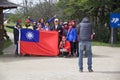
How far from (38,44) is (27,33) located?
2.57 feet

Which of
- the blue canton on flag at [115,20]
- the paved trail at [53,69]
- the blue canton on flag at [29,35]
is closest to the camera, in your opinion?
the paved trail at [53,69]

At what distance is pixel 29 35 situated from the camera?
70.1 feet

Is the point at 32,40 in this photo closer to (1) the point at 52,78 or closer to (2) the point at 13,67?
(2) the point at 13,67

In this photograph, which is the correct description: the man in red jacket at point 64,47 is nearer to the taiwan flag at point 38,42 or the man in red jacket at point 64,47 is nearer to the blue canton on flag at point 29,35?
the taiwan flag at point 38,42

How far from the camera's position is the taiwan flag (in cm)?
2108

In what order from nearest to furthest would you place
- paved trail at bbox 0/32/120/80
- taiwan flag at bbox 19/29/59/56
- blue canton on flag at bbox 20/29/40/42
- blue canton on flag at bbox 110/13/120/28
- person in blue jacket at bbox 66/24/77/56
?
paved trail at bbox 0/32/120/80
person in blue jacket at bbox 66/24/77/56
taiwan flag at bbox 19/29/59/56
blue canton on flag at bbox 20/29/40/42
blue canton on flag at bbox 110/13/120/28

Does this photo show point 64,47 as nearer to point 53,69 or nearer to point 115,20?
point 53,69

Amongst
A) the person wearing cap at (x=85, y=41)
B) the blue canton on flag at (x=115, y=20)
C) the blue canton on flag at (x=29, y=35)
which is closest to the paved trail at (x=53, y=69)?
the person wearing cap at (x=85, y=41)

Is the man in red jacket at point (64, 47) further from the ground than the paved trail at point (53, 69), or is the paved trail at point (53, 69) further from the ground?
the man in red jacket at point (64, 47)

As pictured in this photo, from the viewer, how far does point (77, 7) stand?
37969 mm

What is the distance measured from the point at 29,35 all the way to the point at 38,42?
58 cm

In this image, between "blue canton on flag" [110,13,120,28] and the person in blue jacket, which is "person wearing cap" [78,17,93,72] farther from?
"blue canton on flag" [110,13,120,28]

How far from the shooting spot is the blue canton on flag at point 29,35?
21.2 metres

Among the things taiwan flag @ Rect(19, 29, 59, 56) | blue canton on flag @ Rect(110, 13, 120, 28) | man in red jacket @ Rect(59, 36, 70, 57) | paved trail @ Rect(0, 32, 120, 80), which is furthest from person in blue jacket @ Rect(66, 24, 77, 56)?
blue canton on flag @ Rect(110, 13, 120, 28)
